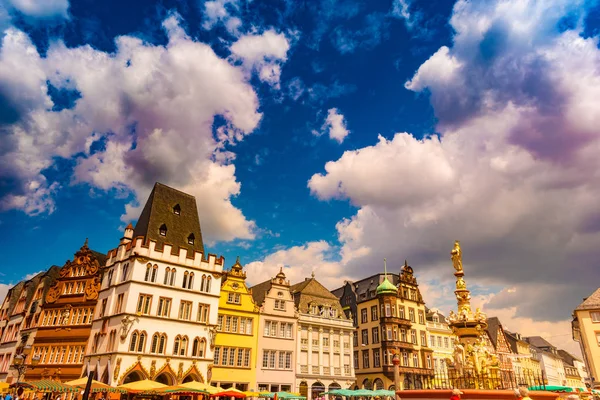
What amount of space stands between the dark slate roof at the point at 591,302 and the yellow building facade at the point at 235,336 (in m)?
42.4

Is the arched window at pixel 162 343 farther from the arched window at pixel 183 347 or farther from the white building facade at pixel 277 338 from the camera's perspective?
the white building facade at pixel 277 338

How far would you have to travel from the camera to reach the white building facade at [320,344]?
51531mm

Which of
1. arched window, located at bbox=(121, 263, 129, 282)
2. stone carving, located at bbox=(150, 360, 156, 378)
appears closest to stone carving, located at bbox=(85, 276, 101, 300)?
arched window, located at bbox=(121, 263, 129, 282)

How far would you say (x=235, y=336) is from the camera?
1869 inches

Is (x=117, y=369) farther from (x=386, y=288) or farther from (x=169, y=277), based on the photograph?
(x=386, y=288)

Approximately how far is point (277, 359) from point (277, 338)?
2348 millimetres

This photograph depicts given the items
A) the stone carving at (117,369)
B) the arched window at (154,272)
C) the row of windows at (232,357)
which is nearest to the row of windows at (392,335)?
the row of windows at (232,357)

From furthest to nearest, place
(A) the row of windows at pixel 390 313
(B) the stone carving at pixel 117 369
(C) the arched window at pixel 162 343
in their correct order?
(A) the row of windows at pixel 390 313 → (C) the arched window at pixel 162 343 → (B) the stone carving at pixel 117 369

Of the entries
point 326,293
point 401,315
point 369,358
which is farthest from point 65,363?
Result: point 401,315

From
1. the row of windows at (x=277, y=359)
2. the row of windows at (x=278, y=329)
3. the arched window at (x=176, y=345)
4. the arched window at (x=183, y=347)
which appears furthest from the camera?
the row of windows at (x=278, y=329)

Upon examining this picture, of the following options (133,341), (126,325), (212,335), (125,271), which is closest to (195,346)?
(212,335)

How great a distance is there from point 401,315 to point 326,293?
38.6ft

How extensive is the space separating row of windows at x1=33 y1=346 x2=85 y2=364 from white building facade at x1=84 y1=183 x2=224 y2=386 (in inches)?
69.5

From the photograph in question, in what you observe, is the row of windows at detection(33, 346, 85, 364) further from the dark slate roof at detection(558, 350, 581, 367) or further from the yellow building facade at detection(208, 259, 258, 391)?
the dark slate roof at detection(558, 350, 581, 367)
